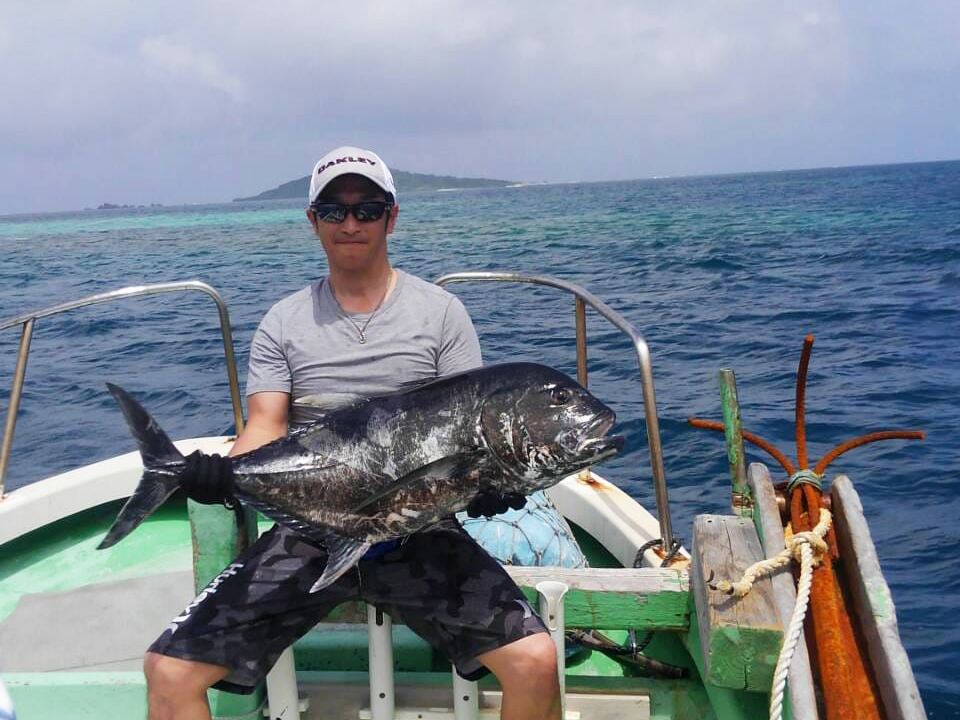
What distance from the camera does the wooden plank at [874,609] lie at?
2217mm

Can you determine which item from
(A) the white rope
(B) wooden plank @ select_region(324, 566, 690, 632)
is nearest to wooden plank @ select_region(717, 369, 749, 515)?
(A) the white rope

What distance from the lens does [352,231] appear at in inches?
116

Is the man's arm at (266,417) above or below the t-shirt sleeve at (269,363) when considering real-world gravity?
below

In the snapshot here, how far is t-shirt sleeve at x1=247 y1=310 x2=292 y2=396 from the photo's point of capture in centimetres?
296

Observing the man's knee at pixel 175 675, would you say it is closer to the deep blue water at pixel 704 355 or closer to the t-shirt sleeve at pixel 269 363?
the t-shirt sleeve at pixel 269 363

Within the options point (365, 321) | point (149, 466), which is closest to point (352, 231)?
point (365, 321)

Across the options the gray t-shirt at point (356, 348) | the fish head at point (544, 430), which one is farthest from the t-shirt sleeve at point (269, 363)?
the fish head at point (544, 430)

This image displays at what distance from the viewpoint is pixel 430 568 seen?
2676 mm

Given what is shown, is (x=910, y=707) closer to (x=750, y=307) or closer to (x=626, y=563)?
(x=626, y=563)

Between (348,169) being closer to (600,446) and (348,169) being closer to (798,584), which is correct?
(600,446)

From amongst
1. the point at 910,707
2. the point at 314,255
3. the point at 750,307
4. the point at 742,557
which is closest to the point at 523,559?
the point at 742,557

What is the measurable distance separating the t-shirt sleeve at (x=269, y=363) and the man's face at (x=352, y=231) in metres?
0.34

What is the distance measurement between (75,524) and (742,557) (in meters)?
4.01

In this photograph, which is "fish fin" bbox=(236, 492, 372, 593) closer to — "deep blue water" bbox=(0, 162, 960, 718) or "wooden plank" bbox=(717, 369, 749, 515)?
"wooden plank" bbox=(717, 369, 749, 515)
